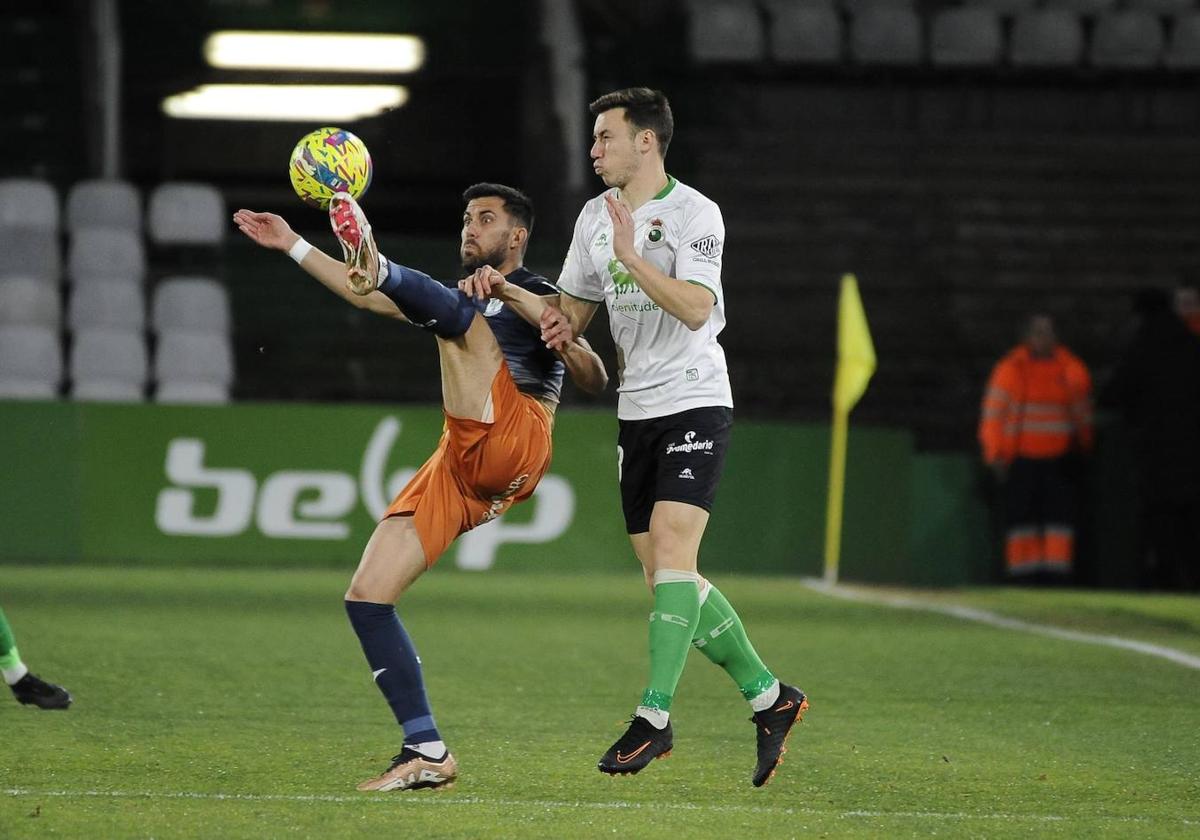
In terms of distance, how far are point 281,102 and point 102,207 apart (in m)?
3.87

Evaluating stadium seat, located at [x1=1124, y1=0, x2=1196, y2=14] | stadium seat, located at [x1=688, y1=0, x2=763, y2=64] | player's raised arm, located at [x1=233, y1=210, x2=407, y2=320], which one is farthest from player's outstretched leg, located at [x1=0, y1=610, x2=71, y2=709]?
stadium seat, located at [x1=1124, y1=0, x2=1196, y2=14]

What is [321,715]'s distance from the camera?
6777mm

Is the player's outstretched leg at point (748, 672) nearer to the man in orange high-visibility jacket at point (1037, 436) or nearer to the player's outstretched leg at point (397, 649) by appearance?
the player's outstretched leg at point (397, 649)

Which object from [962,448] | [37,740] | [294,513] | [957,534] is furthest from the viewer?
[962,448]

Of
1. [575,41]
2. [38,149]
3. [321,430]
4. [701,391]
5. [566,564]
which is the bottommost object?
[566,564]

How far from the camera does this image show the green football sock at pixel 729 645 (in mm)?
5664

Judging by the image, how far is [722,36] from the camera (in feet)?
65.7

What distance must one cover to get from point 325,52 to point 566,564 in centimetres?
797

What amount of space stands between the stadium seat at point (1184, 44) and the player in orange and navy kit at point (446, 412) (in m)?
16.7

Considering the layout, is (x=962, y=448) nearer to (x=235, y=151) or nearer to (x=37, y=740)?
(x=235, y=151)

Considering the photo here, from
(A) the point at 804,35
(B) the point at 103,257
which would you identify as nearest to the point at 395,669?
(B) the point at 103,257

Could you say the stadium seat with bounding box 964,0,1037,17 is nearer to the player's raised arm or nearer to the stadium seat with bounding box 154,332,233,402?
the stadium seat with bounding box 154,332,233,402

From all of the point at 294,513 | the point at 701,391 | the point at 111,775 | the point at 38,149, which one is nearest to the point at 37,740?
the point at 111,775

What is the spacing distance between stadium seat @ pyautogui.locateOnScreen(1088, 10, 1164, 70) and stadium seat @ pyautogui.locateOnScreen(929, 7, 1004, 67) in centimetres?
117
